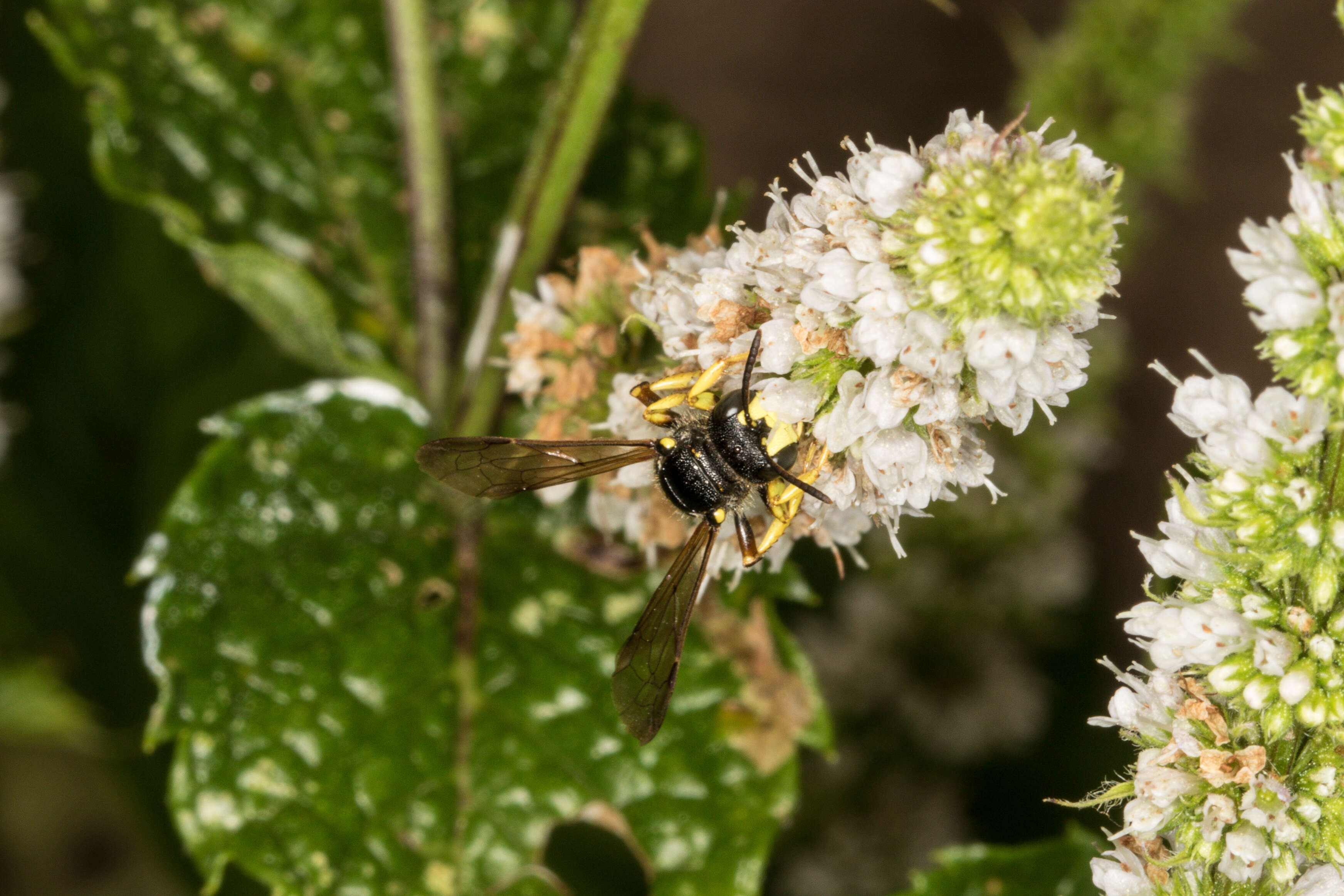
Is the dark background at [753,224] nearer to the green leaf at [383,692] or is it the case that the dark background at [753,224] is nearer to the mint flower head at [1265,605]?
the green leaf at [383,692]

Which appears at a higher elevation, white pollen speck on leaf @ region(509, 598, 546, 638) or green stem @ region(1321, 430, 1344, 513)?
green stem @ region(1321, 430, 1344, 513)

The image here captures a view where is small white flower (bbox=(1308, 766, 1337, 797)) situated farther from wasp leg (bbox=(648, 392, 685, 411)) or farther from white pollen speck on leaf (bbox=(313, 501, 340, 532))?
white pollen speck on leaf (bbox=(313, 501, 340, 532))

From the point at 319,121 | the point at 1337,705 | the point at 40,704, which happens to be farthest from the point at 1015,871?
the point at 40,704

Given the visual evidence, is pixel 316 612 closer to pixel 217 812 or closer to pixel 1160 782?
pixel 217 812

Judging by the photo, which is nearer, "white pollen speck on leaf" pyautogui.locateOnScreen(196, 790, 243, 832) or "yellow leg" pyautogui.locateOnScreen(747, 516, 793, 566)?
"yellow leg" pyautogui.locateOnScreen(747, 516, 793, 566)

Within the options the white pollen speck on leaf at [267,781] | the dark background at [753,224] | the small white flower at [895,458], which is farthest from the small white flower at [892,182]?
the dark background at [753,224]

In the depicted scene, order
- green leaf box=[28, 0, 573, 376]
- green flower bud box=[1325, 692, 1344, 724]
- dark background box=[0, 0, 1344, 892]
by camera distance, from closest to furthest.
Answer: green flower bud box=[1325, 692, 1344, 724], green leaf box=[28, 0, 573, 376], dark background box=[0, 0, 1344, 892]

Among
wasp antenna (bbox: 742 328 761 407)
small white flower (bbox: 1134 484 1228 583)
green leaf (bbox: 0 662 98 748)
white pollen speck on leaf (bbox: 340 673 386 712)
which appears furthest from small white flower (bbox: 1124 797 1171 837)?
green leaf (bbox: 0 662 98 748)

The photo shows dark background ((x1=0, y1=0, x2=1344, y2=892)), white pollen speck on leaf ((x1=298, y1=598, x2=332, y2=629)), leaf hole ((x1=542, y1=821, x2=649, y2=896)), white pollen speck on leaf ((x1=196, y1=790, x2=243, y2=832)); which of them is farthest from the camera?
dark background ((x1=0, y1=0, x2=1344, y2=892))
